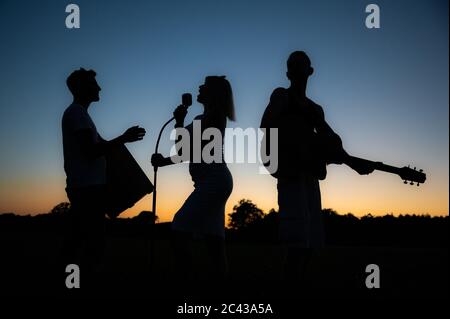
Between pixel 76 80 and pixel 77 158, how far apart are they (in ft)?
2.74

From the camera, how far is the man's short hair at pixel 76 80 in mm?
4793

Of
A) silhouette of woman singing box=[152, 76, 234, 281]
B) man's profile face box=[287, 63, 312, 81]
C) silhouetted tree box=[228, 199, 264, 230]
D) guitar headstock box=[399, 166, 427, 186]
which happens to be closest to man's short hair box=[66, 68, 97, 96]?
silhouette of woman singing box=[152, 76, 234, 281]

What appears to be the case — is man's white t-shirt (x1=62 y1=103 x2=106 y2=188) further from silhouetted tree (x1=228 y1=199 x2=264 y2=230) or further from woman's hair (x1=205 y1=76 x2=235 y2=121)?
silhouetted tree (x1=228 y1=199 x2=264 y2=230)

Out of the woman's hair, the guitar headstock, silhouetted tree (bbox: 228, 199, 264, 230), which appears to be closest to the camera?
the woman's hair

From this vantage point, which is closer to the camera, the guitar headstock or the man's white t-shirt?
the man's white t-shirt

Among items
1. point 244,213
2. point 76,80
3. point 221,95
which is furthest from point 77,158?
point 244,213

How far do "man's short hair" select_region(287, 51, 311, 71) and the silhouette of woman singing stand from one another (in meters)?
0.68

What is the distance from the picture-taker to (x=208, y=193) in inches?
183

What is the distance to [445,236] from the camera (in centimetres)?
2531

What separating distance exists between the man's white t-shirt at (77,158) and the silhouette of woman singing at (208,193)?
581 mm

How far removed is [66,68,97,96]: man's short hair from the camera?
479cm

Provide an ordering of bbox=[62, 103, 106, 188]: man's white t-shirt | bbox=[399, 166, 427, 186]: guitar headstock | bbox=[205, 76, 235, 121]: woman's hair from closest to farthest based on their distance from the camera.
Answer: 1. bbox=[62, 103, 106, 188]: man's white t-shirt
2. bbox=[205, 76, 235, 121]: woman's hair
3. bbox=[399, 166, 427, 186]: guitar headstock

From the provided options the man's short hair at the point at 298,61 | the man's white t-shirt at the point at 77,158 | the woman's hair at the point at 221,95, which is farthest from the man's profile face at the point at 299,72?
the man's white t-shirt at the point at 77,158
